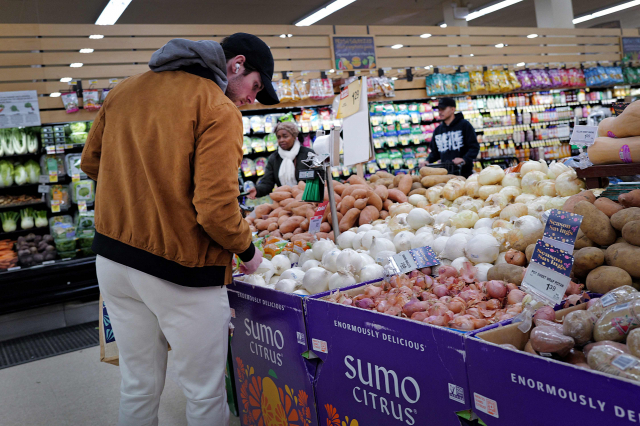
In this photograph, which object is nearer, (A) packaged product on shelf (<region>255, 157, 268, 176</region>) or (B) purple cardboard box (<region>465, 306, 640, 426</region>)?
(B) purple cardboard box (<region>465, 306, 640, 426</region>)

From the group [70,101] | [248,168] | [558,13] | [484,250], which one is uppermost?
[558,13]

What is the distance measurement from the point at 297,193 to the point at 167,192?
1983 mm

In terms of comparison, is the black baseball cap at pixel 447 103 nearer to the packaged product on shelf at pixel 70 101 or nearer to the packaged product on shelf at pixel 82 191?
the packaged product on shelf at pixel 82 191

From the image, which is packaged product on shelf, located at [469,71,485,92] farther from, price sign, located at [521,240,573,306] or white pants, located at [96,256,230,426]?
white pants, located at [96,256,230,426]

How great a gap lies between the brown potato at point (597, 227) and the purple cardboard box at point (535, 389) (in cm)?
53

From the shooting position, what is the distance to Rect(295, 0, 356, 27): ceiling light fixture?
1068cm

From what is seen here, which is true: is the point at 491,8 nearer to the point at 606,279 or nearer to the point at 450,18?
the point at 450,18

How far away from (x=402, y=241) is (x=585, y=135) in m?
1.06

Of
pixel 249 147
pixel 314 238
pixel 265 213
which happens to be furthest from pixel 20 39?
pixel 314 238

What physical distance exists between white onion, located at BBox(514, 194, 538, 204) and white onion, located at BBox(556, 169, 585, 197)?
13 cm

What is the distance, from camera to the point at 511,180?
104 inches

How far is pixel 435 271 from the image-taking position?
1.96 m

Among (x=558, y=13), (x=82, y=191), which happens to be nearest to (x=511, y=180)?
(x=82, y=191)

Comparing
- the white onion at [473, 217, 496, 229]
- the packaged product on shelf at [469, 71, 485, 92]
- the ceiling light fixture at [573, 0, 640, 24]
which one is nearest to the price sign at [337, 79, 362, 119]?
the white onion at [473, 217, 496, 229]
